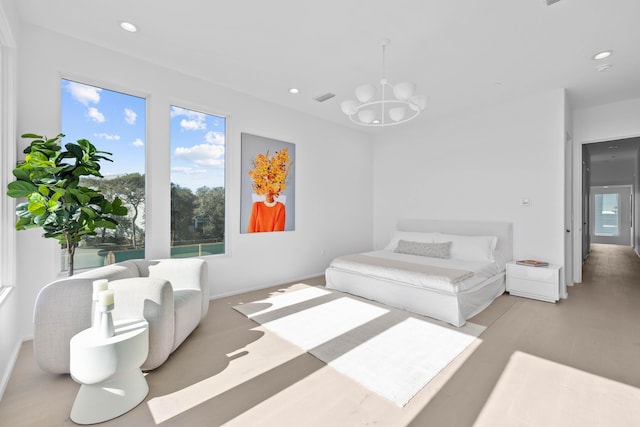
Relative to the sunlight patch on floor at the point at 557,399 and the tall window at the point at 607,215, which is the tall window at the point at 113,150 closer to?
the sunlight patch on floor at the point at 557,399

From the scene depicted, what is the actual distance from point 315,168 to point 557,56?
3429mm

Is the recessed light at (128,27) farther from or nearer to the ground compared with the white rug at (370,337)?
farther from the ground

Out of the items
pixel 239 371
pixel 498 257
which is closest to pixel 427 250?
pixel 498 257

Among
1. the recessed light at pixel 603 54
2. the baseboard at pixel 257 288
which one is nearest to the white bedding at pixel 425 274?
the baseboard at pixel 257 288

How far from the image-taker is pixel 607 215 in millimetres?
10500

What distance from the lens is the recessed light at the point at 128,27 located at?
2.70m

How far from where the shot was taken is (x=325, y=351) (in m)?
2.44

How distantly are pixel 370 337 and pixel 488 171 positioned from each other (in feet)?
11.6

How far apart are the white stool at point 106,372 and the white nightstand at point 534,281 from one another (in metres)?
4.38

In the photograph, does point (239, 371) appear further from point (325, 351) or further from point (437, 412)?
point (437, 412)

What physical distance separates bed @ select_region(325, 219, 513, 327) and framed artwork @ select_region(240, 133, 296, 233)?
3.83 feet

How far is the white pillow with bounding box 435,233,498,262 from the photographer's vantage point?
166 inches

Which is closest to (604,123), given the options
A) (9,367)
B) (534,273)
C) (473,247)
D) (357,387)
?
(534,273)

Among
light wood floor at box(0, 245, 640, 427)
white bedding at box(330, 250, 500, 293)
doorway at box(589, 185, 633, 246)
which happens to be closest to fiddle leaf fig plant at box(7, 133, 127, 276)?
light wood floor at box(0, 245, 640, 427)
